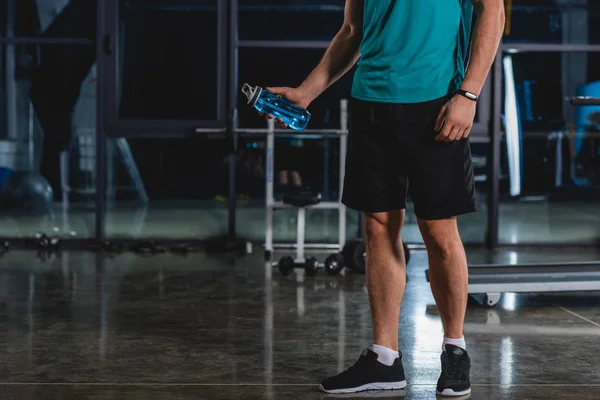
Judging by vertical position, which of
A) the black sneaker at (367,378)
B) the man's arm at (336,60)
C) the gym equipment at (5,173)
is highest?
the man's arm at (336,60)

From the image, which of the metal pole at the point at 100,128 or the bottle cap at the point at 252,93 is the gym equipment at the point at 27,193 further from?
the bottle cap at the point at 252,93

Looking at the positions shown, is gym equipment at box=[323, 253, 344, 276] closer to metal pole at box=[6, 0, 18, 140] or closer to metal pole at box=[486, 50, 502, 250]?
metal pole at box=[486, 50, 502, 250]

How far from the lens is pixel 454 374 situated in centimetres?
223

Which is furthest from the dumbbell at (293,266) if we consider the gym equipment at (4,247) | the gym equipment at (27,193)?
the gym equipment at (27,193)

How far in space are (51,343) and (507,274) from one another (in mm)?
1870

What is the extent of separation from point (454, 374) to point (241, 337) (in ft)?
3.12

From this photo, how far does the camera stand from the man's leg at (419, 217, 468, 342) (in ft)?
7.22

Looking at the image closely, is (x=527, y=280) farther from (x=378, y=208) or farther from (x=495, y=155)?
(x=495, y=155)

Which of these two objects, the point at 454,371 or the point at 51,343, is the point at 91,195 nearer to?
the point at 51,343

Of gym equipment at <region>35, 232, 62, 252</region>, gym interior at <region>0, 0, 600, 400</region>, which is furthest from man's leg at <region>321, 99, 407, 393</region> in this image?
gym equipment at <region>35, 232, 62, 252</region>

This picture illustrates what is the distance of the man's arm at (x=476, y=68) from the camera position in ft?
6.92

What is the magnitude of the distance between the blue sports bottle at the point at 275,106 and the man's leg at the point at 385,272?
1.08ft

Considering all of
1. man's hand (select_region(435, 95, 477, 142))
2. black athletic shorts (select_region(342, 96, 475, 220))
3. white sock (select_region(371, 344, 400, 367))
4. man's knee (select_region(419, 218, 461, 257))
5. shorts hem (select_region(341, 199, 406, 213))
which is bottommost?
white sock (select_region(371, 344, 400, 367))

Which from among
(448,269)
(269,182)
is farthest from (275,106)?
(269,182)
